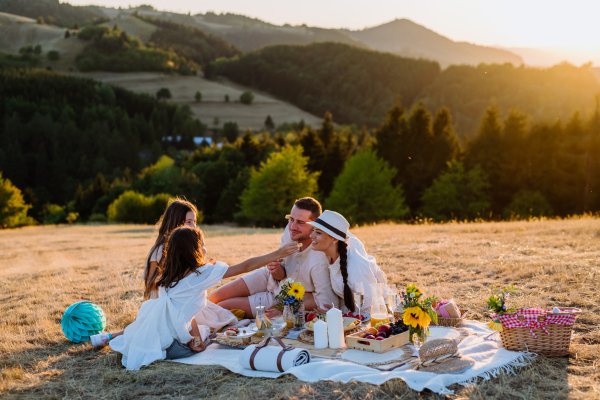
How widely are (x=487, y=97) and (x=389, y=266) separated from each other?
106 m

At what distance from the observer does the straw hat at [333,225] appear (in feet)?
17.0

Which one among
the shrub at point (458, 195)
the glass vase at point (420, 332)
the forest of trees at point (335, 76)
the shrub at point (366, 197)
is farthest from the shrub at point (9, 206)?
the forest of trees at point (335, 76)

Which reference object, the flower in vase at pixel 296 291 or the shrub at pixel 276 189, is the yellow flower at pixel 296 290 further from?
the shrub at pixel 276 189

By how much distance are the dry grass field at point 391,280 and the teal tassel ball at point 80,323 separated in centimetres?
15

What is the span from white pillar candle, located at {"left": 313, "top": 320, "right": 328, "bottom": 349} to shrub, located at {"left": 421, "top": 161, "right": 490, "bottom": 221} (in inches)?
1282

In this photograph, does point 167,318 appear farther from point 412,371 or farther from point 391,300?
point 412,371

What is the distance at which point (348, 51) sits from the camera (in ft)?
520

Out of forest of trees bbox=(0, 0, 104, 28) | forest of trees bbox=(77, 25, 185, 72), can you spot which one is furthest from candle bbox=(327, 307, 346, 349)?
forest of trees bbox=(77, 25, 185, 72)

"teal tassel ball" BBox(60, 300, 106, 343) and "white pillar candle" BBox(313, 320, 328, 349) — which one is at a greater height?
"white pillar candle" BBox(313, 320, 328, 349)

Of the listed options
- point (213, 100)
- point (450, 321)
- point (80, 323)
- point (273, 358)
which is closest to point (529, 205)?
point (450, 321)

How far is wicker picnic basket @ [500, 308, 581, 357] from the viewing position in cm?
432

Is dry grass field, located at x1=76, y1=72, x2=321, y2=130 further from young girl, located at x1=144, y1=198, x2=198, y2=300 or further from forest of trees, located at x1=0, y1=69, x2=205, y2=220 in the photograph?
young girl, located at x1=144, y1=198, x2=198, y2=300

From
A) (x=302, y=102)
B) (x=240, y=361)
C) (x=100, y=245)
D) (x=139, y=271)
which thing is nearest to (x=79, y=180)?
(x=302, y=102)

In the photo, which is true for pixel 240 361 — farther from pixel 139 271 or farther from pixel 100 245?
pixel 100 245
